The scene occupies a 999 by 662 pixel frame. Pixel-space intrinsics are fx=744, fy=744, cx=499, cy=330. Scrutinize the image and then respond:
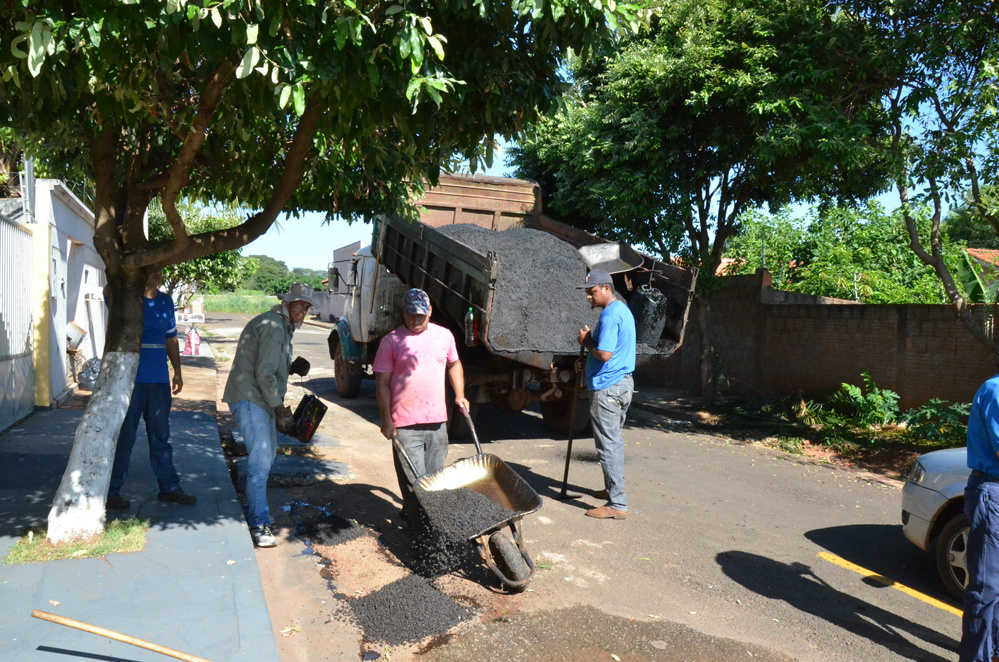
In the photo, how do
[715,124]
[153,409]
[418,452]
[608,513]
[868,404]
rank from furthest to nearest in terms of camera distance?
[715,124] < [868,404] < [608,513] < [153,409] < [418,452]

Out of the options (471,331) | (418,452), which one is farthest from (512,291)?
(418,452)

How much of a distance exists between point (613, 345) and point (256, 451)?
9.42 feet

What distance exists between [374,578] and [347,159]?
3.66m

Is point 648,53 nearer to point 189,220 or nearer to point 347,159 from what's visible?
point 347,159

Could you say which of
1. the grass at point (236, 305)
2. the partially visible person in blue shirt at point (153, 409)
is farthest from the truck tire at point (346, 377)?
the grass at point (236, 305)

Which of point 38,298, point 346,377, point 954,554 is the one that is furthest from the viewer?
point 346,377

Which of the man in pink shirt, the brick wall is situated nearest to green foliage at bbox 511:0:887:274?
the brick wall

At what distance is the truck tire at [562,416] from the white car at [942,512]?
173 inches

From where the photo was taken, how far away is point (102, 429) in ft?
15.6

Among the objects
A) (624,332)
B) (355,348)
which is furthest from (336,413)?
(624,332)

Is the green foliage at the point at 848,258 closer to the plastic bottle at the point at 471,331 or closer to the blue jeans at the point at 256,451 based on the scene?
the plastic bottle at the point at 471,331

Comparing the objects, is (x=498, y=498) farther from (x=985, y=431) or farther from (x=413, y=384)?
(x=985, y=431)

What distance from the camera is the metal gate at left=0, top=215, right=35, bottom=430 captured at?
7.84m

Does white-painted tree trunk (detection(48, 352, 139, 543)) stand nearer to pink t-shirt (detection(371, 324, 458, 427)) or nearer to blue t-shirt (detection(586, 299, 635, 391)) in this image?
pink t-shirt (detection(371, 324, 458, 427))
